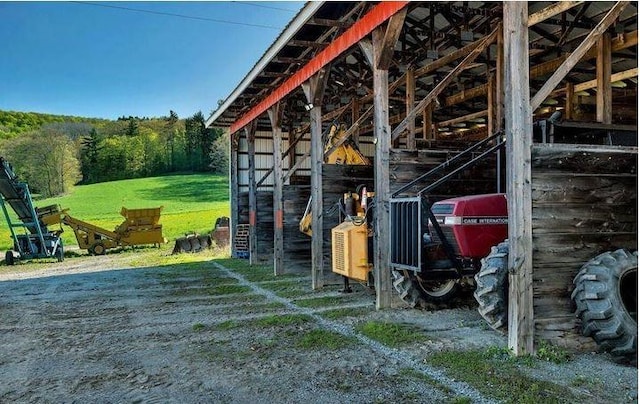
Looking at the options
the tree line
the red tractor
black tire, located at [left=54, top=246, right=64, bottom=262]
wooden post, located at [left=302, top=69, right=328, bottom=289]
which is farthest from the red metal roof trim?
the tree line

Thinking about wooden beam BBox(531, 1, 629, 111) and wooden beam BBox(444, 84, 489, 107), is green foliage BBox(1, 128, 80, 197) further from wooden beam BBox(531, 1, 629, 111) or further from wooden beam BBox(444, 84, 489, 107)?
wooden beam BBox(531, 1, 629, 111)

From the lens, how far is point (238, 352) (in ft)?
14.8

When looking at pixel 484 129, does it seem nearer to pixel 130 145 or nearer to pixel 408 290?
pixel 408 290

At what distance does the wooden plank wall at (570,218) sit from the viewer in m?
4.08

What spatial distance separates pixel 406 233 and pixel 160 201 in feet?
118

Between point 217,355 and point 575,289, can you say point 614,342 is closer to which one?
point 575,289

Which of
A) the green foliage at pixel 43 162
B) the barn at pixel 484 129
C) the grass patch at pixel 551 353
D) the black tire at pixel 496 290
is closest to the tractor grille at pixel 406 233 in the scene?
the barn at pixel 484 129

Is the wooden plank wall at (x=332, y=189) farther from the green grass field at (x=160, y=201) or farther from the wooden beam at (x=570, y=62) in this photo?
the green grass field at (x=160, y=201)

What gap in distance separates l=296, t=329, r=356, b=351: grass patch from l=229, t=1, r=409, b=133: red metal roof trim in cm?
362

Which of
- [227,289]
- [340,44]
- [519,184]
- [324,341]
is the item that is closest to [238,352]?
[324,341]

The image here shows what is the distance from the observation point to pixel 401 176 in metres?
6.44

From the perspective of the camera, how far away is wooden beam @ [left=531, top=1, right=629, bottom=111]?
402 cm

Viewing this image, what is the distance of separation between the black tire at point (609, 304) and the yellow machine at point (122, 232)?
15.3 meters

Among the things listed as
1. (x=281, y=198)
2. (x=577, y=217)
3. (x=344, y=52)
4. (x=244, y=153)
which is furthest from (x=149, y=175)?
(x=577, y=217)
